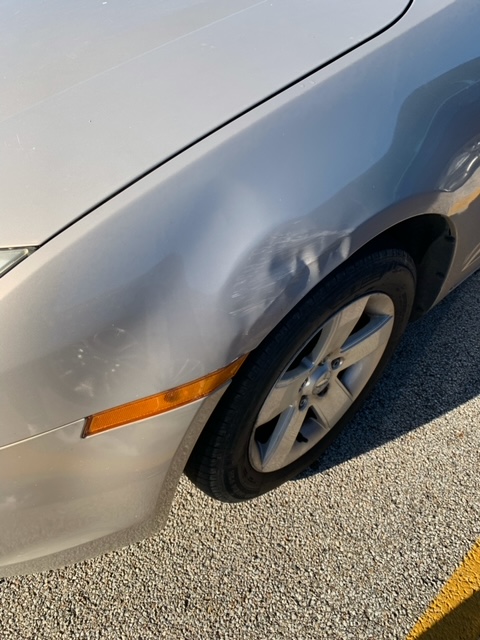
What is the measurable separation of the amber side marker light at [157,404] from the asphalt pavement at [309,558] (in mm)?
702

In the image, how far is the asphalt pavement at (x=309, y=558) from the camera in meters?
1.63

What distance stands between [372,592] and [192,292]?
3.47ft

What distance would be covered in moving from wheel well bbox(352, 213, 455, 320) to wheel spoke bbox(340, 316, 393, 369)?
0.21m

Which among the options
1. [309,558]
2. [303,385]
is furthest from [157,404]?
[309,558]

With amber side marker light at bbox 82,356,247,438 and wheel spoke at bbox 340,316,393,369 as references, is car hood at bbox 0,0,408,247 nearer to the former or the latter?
amber side marker light at bbox 82,356,247,438

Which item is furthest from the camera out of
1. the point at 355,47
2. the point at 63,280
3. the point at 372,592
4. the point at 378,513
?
the point at 378,513

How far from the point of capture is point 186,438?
1.34 meters

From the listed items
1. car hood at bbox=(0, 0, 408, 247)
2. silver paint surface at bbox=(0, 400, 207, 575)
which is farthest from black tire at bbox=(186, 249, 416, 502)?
car hood at bbox=(0, 0, 408, 247)

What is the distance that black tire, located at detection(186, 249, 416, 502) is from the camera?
55.1 inches

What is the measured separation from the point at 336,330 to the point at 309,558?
0.67m

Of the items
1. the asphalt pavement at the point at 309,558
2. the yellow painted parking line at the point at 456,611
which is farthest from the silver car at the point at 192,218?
the yellow painted parking line at the point at 456,611

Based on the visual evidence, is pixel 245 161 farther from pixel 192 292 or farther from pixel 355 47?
pixel 355 47

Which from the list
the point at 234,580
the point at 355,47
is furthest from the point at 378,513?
the point at 355,47

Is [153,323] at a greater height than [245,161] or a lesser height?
lesser
